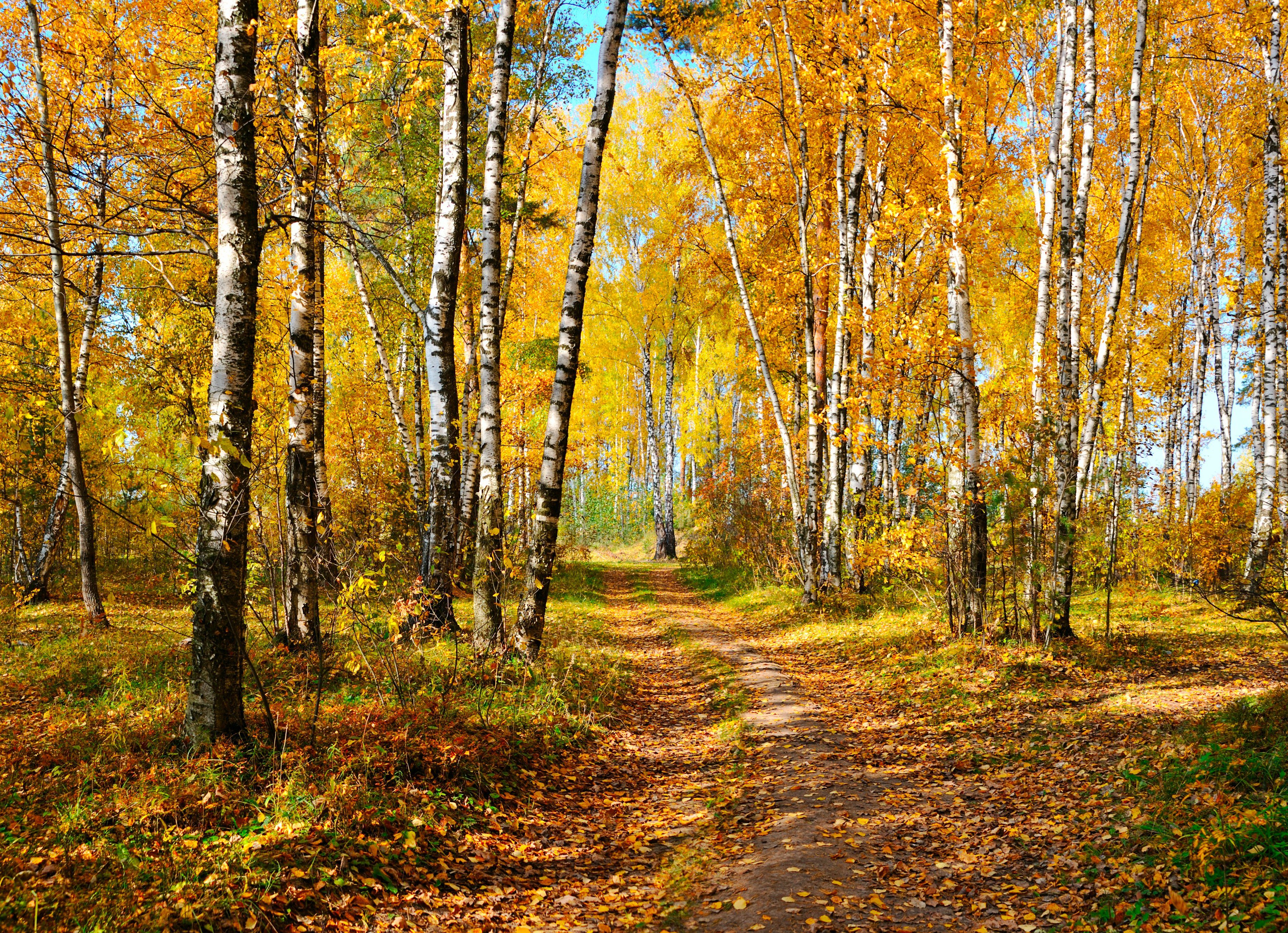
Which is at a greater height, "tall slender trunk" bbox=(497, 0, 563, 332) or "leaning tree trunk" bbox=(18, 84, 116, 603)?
"tall slender trunk" bbox=(497, 0, 563, 332)

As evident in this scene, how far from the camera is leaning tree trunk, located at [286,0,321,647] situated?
694 centimetres

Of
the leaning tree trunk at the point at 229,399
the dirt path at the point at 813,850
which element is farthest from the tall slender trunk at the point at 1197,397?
the leaning tree trunk at the point at 229,399

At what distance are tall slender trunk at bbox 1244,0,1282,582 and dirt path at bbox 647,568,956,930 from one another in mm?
8132

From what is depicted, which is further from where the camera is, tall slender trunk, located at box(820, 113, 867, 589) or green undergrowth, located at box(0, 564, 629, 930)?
tall slender trunk, located at box(820, 113, 867, 589)

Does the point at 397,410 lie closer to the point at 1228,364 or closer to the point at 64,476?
the point at 64,476

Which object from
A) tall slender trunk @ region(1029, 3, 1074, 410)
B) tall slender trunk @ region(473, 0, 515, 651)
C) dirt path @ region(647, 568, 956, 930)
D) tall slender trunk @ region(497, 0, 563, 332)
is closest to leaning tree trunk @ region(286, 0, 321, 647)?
tall slender trunk @ region(473, 0, 515, 651)

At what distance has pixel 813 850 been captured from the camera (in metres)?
4.50

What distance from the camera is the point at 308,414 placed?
779cm

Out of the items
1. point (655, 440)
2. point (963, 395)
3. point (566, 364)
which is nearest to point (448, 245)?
point (566, 364)

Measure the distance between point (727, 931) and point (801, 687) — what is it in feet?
16.8

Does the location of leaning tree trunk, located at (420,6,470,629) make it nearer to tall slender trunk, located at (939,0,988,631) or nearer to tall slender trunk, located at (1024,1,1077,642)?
tall slender trunk, located at (939,0,988,631)

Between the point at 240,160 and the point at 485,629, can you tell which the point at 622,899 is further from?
the point at 240,160

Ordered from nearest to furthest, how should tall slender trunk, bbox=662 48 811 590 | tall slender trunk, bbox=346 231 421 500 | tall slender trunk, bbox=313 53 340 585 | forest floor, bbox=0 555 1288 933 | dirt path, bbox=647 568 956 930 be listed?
forest floor, bbox=0 555 1288 933 → dirt path, bbox=647 568 956 930 → tall slender trunk, bbox=313 53 340 585 → tall slender trunk, bbox=662 48 811 590 → tall slender trunk, bbox=346 231 421 500

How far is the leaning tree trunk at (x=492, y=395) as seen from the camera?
7805 mm
